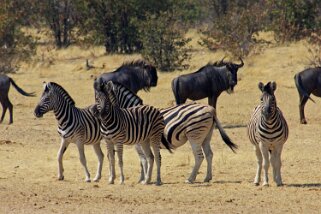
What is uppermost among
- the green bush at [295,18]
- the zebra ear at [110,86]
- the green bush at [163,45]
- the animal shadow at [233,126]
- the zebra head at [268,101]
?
the green bush at [295,18]

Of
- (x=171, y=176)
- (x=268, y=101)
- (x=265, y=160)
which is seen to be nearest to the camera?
(x=268, y=101)

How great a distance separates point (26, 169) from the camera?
1347 centimetres

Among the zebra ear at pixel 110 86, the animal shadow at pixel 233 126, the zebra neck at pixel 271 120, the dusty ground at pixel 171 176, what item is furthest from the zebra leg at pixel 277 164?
the animal shadow at pixel 233 126

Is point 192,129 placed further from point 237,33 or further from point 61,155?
point 237,33

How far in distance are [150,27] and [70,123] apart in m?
19.1

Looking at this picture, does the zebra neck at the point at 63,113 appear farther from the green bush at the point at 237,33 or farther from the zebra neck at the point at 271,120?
the green bush at the point at 237,33

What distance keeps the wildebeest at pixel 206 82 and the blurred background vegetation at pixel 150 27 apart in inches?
335

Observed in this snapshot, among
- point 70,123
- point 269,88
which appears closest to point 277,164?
point 269,88

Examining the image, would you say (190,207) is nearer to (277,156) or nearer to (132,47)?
(277,156)

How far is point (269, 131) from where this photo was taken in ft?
36.9

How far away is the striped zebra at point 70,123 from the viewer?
Answer: 1223cm

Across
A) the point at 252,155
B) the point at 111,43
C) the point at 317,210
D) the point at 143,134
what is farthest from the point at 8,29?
the point at 317,210

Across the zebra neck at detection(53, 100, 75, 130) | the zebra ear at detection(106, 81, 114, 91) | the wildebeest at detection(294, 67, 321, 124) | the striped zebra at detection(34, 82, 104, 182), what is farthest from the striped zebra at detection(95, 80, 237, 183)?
the wildebeest at detection(294, 67, 321, 124)

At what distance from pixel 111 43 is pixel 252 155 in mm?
22013
